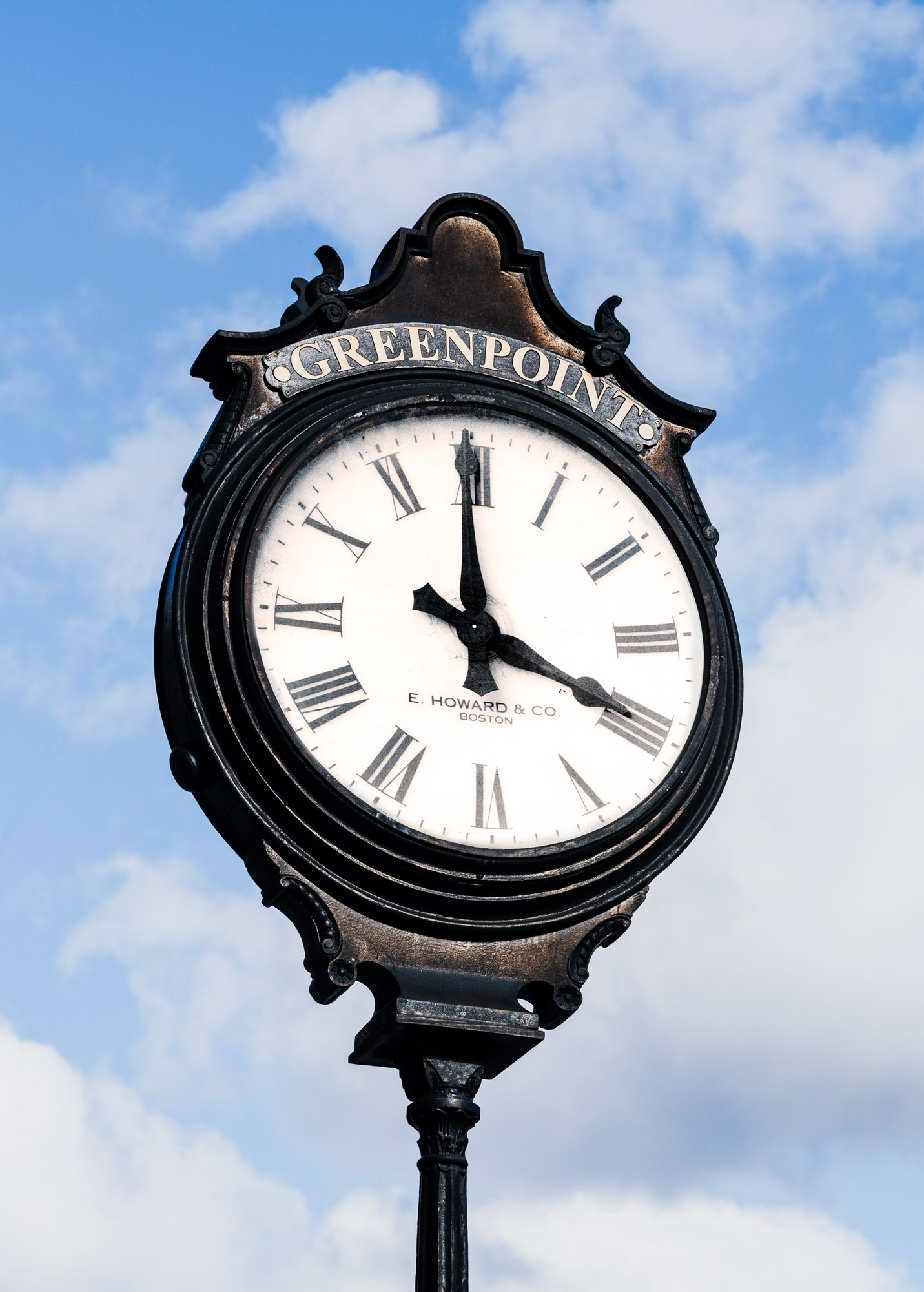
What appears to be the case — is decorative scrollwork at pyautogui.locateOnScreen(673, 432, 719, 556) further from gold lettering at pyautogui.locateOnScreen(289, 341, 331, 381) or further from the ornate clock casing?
gold lettering at pyautogui.locateOnScreen(289, 341, 331, 381)

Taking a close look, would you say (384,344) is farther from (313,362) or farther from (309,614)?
(309,614)

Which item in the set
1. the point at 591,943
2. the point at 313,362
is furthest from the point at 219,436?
the point at 591,943

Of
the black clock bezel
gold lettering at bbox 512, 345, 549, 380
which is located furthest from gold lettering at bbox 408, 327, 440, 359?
gold lettering at bbox 512, 345, 549, 380

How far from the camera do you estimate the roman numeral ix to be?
579 cm

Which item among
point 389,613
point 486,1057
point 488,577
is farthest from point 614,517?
point 486,1057

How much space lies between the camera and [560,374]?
6.51 m

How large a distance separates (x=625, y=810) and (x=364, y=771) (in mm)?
844

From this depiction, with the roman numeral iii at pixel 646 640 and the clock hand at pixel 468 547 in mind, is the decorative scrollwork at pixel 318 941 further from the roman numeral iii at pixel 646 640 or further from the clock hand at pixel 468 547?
the roman numeral iii at pixel 646 640

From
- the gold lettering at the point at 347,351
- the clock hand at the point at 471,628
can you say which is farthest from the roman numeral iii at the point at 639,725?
the gold lettering at the point at 347,351

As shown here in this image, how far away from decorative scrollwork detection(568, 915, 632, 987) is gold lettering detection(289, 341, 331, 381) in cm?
198

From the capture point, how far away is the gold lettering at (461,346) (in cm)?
638

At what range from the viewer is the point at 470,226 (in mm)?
6672

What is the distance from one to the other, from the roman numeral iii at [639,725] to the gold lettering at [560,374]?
117cm

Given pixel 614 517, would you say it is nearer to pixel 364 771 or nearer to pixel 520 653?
pixel 520 653
